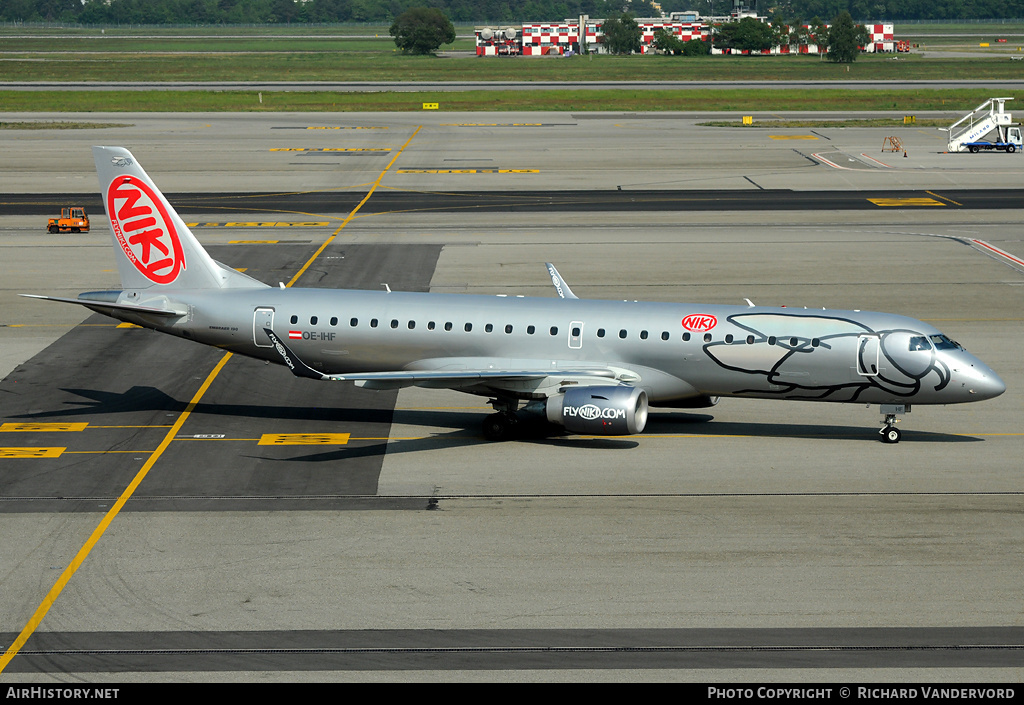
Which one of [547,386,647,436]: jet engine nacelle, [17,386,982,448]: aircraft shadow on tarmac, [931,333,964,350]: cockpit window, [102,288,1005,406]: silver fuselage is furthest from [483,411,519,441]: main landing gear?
[931,333,964,350]: cockpit window

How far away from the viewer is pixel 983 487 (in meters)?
29.5

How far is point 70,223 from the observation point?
69.1m

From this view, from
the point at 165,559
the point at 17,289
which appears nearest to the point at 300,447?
the point at 165,559

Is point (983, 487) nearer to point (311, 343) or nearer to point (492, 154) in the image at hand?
point (311, 343)

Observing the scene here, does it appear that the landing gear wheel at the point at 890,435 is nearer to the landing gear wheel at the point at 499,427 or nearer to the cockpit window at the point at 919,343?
the cockpit window at the point at 919,343

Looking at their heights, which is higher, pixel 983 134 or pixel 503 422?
pixel 503 422

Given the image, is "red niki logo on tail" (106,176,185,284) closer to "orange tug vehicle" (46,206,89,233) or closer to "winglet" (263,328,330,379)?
"winglet" (263,328,330,379)

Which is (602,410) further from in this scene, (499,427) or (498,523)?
(498,523)

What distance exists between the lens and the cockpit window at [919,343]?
32.4 metres

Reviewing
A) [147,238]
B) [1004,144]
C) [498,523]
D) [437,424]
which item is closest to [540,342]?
[437,424]

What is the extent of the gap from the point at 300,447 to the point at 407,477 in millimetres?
4544

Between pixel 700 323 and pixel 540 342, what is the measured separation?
4.92 meters

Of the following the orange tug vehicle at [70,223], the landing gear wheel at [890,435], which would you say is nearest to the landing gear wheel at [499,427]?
the landing gear wheel at [890,435]

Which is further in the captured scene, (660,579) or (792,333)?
(792,333)
